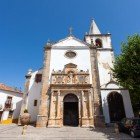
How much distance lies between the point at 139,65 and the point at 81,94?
762cm

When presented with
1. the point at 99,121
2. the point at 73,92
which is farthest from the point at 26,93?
the point at 99,121

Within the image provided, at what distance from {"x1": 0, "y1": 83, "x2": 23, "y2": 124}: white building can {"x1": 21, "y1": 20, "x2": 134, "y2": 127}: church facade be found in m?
6.85

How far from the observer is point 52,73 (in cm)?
1998

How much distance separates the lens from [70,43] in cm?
2358

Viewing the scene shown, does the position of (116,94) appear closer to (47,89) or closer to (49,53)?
(47,89)

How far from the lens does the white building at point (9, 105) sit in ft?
86.5

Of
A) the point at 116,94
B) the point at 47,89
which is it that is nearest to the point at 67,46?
the point at 47,89

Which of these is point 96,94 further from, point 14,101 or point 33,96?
point 14,101

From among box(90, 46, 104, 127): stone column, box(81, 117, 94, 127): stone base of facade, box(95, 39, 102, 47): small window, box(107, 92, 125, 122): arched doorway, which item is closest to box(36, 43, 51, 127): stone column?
box(81, 117, 94, 127): stone base of facade

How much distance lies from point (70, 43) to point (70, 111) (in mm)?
10218

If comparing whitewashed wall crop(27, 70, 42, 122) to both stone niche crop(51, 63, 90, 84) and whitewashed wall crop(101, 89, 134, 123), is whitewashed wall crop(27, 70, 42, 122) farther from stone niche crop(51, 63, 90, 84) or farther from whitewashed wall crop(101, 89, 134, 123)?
whitewashed wall crop(101, 89, 134, 123)

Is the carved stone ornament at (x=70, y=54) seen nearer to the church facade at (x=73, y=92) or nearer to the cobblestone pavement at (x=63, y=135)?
the church facade at (x=73, y=92)

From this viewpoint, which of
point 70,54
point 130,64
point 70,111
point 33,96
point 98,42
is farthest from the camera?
point 98,42

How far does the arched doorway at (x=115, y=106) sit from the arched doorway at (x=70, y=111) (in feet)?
14.1
